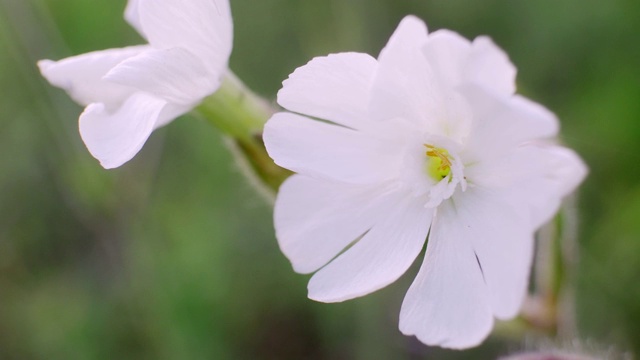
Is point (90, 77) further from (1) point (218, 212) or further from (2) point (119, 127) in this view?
(1) point (218, 212)

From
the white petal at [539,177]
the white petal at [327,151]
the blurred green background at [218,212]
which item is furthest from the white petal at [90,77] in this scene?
the blurred green background at [218,212]

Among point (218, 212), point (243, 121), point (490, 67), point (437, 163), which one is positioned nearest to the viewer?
point (490, 67)

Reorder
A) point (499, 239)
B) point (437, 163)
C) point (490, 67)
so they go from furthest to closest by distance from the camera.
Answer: point (437, 163), point (499, 239), point (490, 67)

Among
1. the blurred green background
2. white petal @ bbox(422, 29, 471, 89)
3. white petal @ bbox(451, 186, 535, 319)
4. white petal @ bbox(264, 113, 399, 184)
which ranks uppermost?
white petal @ bbox(422, 29, 471, 89)

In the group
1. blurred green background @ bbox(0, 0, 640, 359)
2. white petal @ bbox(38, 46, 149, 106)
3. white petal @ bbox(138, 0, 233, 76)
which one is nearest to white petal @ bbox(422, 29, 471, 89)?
white petal @ bbox(138, 0, 233, 76)

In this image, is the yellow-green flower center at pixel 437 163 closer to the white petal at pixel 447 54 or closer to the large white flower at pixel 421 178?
the large white flower at pixel 421 178

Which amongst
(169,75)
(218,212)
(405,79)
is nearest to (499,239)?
(405,79)

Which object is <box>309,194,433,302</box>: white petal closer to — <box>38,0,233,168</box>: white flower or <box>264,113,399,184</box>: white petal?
<box>264,113,399,184</box>: white petal
